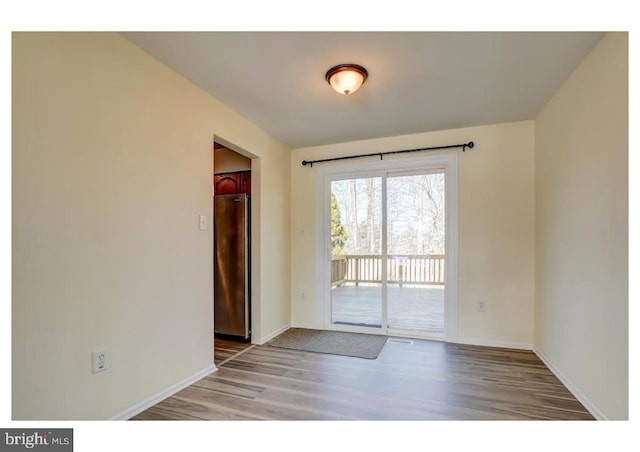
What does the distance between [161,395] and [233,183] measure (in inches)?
96.1

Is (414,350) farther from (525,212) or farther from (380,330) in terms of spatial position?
(525,212)

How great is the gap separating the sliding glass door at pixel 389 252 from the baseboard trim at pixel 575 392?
3.23 ft

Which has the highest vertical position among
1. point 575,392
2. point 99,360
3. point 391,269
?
point 391,269

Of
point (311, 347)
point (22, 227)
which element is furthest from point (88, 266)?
point (311, 347)

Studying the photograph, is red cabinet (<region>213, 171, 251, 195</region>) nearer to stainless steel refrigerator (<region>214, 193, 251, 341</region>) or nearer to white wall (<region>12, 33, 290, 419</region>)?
stainless steel refrigerator (<region>214, 193, 251, 341</region>)

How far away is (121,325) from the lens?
6.27 ft

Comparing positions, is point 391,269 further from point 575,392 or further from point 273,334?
point 575,392

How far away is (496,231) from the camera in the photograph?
129 inches

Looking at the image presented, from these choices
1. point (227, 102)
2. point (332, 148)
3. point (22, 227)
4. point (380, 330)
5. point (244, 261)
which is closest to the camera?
point (22, 227)

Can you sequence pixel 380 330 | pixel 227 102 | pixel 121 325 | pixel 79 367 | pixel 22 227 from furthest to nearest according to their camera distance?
pixel 380 330
pixel 227 102
pixel 121 325
pixel 79 367
pixel 22 227

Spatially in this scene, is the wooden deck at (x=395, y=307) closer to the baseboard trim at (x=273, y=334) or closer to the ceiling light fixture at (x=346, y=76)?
the baseboard trim at (x=273, y=334)

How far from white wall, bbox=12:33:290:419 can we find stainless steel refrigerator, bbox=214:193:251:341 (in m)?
0.82

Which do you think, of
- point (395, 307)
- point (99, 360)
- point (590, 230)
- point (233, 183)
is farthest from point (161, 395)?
point (590, 230)
